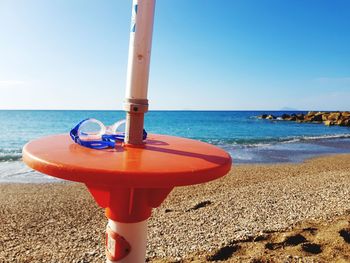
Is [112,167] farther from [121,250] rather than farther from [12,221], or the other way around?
[12,221]

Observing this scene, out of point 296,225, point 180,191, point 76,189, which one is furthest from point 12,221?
point 296,225

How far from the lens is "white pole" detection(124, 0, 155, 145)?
5.47 feet

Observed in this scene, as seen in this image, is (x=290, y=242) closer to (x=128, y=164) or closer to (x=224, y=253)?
(x=224, y=253)

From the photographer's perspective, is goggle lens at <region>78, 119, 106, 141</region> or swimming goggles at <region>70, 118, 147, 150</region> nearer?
swimming goggles at <region>70, 118, 147, 150</region>

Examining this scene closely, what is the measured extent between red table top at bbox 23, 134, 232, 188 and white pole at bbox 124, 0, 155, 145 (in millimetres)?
255

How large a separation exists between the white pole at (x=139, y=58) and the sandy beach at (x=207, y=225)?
2500mm

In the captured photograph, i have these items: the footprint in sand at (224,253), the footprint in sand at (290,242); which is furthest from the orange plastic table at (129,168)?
the footprint in sand at (290,242)

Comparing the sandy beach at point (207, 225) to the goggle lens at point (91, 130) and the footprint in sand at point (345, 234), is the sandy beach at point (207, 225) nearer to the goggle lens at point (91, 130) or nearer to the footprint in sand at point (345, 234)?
the footprint in sand at point (345, 234)

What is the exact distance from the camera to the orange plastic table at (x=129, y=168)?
4.18 ft

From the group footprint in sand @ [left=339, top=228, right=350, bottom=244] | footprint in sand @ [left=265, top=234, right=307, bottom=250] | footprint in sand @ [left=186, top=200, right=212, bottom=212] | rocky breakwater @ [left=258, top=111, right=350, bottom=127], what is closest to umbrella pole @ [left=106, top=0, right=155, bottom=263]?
footprint in sand @ [left=265, top=234, right=307, bottom=250]

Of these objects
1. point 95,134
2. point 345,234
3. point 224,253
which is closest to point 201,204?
point 224,253

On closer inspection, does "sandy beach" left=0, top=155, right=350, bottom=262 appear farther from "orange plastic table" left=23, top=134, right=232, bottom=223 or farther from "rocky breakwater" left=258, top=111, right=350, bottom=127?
"rocky breakwater" left=258, top=111, right=350, bottom=127

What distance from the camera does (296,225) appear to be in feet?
14.8

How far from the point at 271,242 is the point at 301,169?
8.61m
